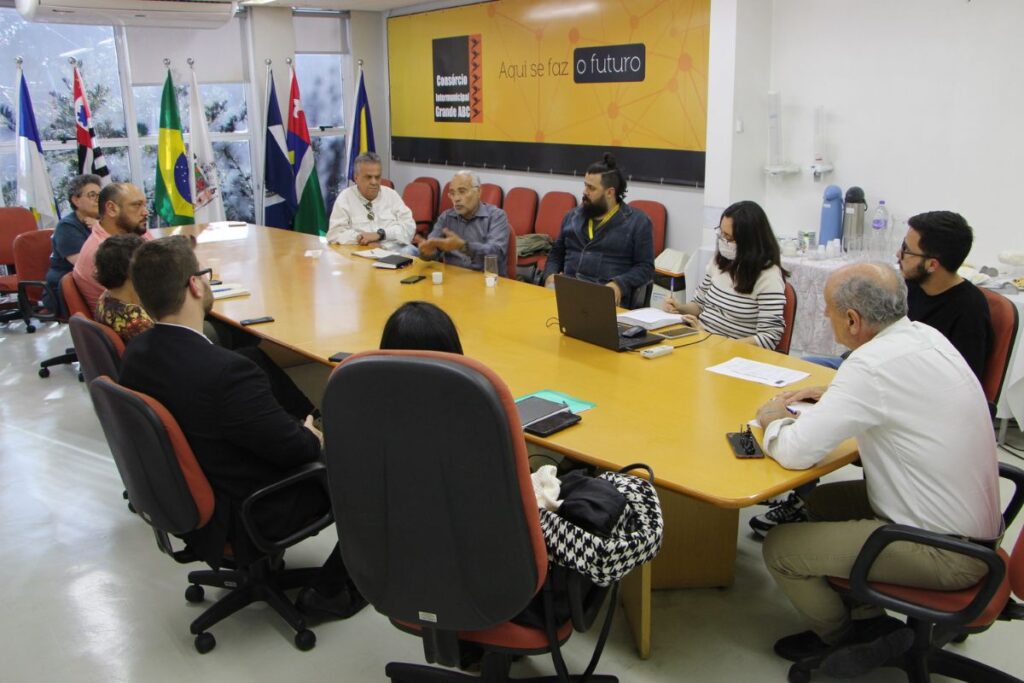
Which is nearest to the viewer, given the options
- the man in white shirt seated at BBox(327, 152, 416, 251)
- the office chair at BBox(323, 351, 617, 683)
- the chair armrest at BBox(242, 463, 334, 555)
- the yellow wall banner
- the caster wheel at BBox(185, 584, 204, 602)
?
the office chair at BBox(323, 351, 617, 683)

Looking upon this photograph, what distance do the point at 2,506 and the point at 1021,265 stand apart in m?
5.12

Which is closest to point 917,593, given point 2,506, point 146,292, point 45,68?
point 146,292

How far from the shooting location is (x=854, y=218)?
529 centimetres

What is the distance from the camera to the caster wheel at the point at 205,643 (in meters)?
2.85

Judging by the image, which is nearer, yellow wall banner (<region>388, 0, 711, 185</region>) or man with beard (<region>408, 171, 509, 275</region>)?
man with beard (<region>408, 171, 509, 275</region>)

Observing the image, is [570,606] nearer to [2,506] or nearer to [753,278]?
[753,278]

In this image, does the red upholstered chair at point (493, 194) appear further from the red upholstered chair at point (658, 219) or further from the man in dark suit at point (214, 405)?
the man in dark suit at point (214, 405)

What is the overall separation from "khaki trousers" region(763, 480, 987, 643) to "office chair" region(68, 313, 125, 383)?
2187mm

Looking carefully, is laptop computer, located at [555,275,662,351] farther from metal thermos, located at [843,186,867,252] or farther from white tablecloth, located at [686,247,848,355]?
metal thermos, located at [843,186,867,252]

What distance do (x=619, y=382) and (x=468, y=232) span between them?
2.44 m

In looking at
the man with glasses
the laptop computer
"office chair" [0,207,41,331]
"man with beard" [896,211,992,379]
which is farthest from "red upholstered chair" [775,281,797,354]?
"office chair" [0,207,41,331]

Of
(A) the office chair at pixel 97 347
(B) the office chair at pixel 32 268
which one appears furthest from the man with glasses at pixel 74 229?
(A) the office chair at pixel 97 347

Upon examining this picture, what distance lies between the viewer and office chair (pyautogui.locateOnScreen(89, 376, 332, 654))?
2438 millimetres

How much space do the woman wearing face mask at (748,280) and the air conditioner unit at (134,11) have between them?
15.9ft
